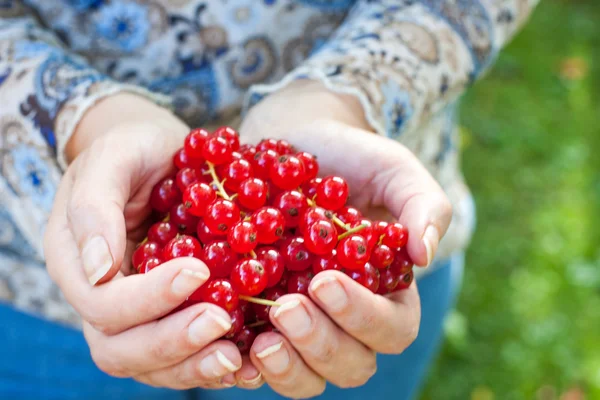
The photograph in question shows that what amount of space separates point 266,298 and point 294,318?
133mm

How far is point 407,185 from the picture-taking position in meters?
0.93

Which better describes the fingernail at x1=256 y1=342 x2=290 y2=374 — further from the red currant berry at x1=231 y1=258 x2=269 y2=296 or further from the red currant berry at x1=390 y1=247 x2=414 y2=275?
the red currant berry at x1=390 y1=247 x2=414 y2=275

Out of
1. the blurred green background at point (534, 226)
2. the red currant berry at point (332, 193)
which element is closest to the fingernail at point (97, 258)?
the red currant berry at point (332, 193)

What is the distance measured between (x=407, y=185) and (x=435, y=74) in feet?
0.94

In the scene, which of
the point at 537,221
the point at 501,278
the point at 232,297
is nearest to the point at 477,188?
the point at 537,221

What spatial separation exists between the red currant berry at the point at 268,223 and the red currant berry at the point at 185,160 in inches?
6.3

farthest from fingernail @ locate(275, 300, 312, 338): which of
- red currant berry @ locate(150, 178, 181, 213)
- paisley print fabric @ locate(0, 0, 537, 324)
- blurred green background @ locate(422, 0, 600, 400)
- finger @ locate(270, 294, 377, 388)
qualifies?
blurred green background @ locate(422, 0, 600, 400)

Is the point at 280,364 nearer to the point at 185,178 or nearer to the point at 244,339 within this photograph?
the point at 244,339

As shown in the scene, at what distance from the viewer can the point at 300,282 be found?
2.89 feet

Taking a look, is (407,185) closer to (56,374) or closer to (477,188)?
(56,374)

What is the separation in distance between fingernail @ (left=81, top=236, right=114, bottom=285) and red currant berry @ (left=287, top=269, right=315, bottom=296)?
0.86 feet

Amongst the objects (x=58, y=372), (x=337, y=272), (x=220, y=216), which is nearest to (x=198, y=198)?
(x=220, y=216)

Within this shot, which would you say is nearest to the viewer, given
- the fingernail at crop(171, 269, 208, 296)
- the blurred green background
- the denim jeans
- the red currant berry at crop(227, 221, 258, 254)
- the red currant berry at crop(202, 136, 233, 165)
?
the fingernail at crop(171, 269, 208, 296)

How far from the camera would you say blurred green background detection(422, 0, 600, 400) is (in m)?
2.13
